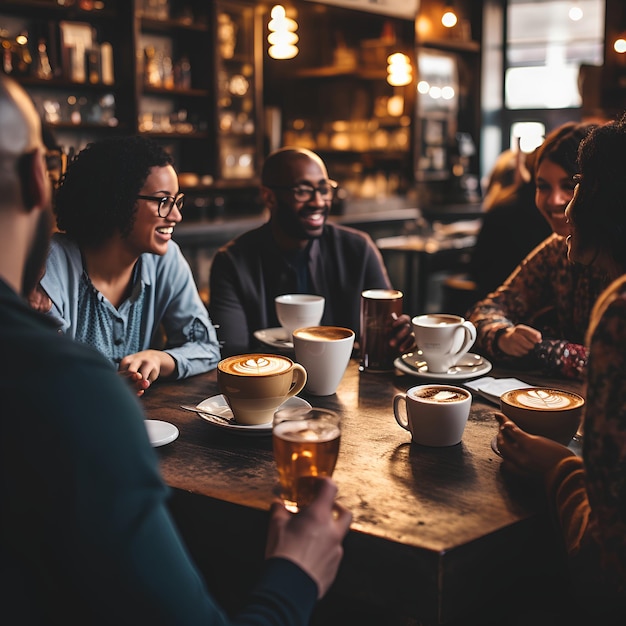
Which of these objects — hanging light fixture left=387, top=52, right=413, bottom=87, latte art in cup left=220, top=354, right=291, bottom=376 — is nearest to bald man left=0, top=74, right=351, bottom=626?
latte art in cup left=220, top=354, right=291, bottom=376

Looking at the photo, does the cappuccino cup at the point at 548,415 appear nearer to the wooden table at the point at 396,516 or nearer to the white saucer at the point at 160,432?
the wooden table at the point at 396,516

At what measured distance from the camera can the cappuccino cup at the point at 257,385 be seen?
1.47 meters

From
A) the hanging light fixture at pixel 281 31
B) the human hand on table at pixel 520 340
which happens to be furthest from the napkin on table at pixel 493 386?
the hanging light fixture at pixel 281 31

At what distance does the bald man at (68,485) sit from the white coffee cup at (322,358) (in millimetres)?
904

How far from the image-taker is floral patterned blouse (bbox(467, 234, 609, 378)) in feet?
7.14

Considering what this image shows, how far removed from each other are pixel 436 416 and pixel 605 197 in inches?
18.9

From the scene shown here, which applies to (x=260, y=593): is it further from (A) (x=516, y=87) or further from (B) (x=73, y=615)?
(A) (x=516, y=87)

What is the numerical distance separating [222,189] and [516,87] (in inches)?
155

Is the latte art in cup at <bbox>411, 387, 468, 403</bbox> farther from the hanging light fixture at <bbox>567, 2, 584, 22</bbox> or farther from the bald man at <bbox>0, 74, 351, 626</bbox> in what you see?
the hanging light fixture at <bbox>567, 2, 584, 22</bbox>

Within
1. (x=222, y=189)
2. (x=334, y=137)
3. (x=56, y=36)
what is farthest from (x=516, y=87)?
(x=56, y=36)

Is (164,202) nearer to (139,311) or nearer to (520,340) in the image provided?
(139,311)

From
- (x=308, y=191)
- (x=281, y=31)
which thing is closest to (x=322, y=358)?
(x=308, y=191)

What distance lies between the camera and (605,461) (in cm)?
107

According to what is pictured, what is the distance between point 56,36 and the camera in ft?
17.2
